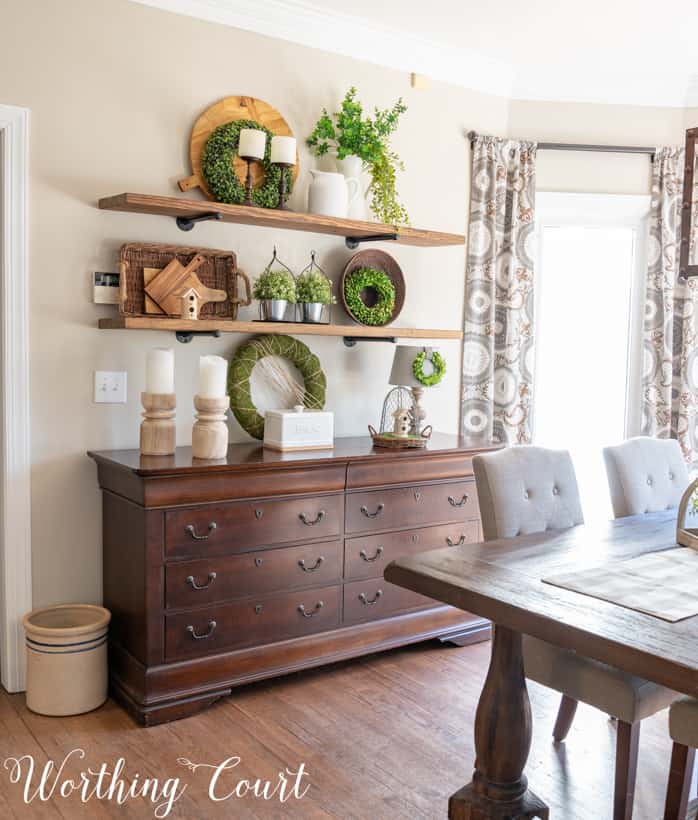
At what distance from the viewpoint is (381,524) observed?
11.4 feet

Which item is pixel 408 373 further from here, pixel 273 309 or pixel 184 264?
pixel 184 264

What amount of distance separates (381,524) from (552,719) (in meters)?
0.98

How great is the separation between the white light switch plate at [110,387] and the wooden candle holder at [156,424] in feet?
0.69

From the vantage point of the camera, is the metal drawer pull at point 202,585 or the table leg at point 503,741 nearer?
the table leg at point 503,741

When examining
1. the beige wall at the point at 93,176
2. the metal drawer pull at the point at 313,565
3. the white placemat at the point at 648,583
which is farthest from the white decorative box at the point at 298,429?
the white placemat at the point at 648,583

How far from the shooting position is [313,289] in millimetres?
3510

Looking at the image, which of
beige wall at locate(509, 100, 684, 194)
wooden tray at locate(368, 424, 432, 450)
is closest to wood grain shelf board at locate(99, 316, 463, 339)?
wooden tray at locate(368, 424, 432, 450)

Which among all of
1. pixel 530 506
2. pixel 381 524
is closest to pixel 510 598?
pixel 530 506

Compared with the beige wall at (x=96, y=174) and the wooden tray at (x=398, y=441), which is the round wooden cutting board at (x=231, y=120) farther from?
the wooden tray at (x=398, y=441)

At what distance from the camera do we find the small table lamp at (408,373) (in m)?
3.72

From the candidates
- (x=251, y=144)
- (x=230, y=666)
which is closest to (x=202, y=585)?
(x=230, y=666)

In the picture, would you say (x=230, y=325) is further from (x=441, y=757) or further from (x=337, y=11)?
(x=441, y=757)

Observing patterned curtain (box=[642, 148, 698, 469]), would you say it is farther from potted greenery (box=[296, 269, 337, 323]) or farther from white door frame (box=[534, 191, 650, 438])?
potted greenery (box=[296, 269, 337, 323])

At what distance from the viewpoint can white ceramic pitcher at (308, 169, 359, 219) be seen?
3.54 metres
